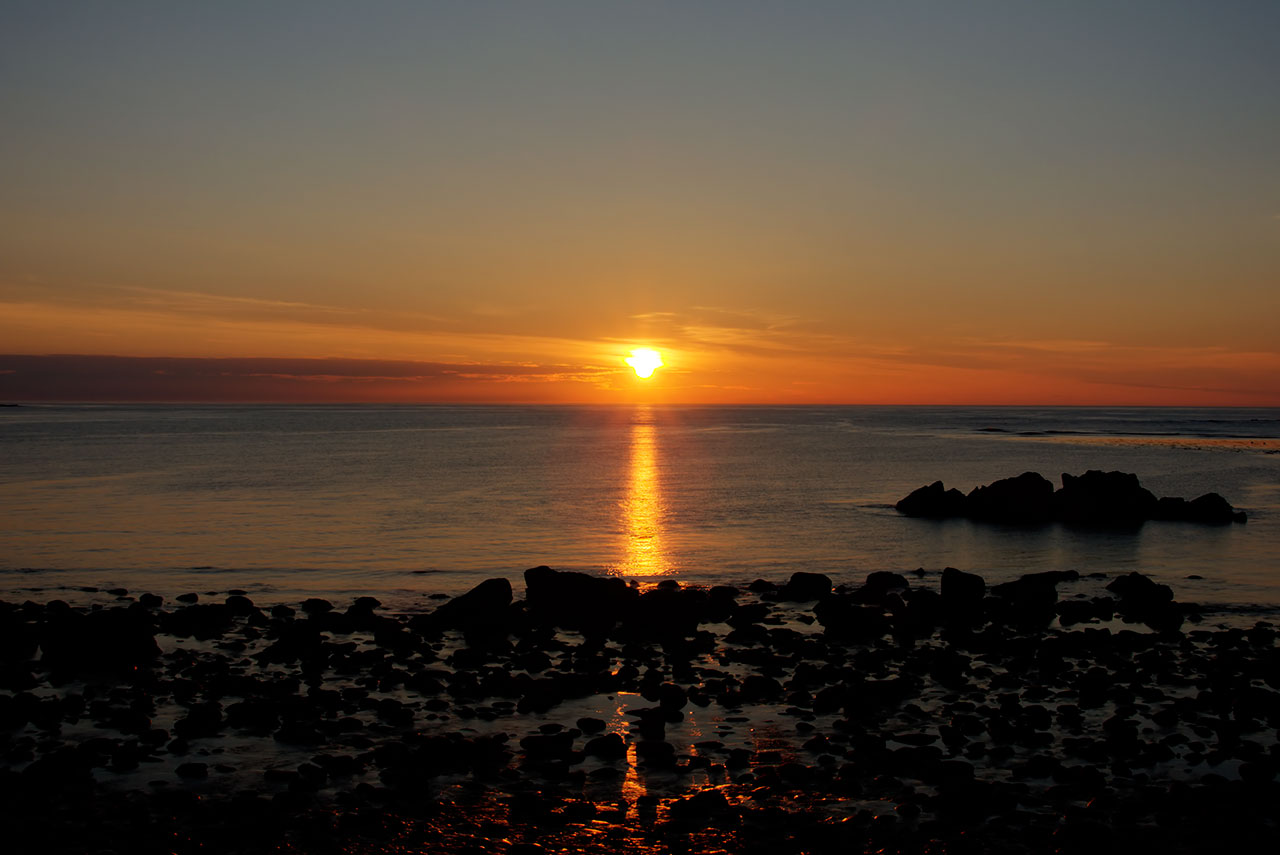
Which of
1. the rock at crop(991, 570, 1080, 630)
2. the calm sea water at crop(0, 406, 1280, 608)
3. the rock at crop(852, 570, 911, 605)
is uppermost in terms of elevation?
the rock at crop(991, 570, 1080, 630)

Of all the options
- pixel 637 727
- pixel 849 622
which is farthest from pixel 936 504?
pixel 637 727

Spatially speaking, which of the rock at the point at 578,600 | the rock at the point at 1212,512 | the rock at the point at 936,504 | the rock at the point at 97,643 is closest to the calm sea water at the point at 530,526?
the rock at the point at 1212,512

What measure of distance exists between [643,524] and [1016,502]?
20147mm

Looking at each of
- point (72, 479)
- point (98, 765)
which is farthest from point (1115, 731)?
point (72, 479)

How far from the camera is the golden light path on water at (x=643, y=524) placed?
117 ft

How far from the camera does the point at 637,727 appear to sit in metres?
16.0

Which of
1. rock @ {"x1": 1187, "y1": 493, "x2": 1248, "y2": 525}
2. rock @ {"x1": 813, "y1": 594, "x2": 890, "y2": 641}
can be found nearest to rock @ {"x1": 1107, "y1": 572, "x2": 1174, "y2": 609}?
rock @ {"x1": 813, "y1": 594, "x2": 890, "y2": 641}

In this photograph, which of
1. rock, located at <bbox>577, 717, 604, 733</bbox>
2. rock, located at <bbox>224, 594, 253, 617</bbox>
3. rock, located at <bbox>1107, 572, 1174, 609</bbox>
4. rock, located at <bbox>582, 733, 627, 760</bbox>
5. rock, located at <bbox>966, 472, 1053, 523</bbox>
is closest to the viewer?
rock, located at <bbox>582, 733, 627, 760</bbox>

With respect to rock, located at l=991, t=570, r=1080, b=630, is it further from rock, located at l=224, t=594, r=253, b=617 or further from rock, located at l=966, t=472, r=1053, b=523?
rock, located at l=966, t=472, r=1053, b=523

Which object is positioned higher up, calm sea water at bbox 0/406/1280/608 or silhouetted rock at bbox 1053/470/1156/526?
silhouetted rock at bbox 1053/470/1156/526

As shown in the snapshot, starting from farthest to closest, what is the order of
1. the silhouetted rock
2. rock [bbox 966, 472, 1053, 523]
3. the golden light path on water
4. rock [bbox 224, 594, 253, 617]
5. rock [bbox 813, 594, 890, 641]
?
rock [bbox 966, 472, 1053, 523]
the silhouetted rock
the golden light path on water
rock [bbox 224, 594, 253, 617]
rock [bbox 813, 594, 890, 641]

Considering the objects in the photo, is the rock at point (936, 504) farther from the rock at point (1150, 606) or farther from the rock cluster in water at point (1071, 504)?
the rock at point (1150, 606)

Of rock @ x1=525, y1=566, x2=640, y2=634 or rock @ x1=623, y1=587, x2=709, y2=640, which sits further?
rock @ x1=525, y1=566, x2=640, y2=634

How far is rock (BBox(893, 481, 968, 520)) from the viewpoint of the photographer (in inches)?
Answer: 2000
